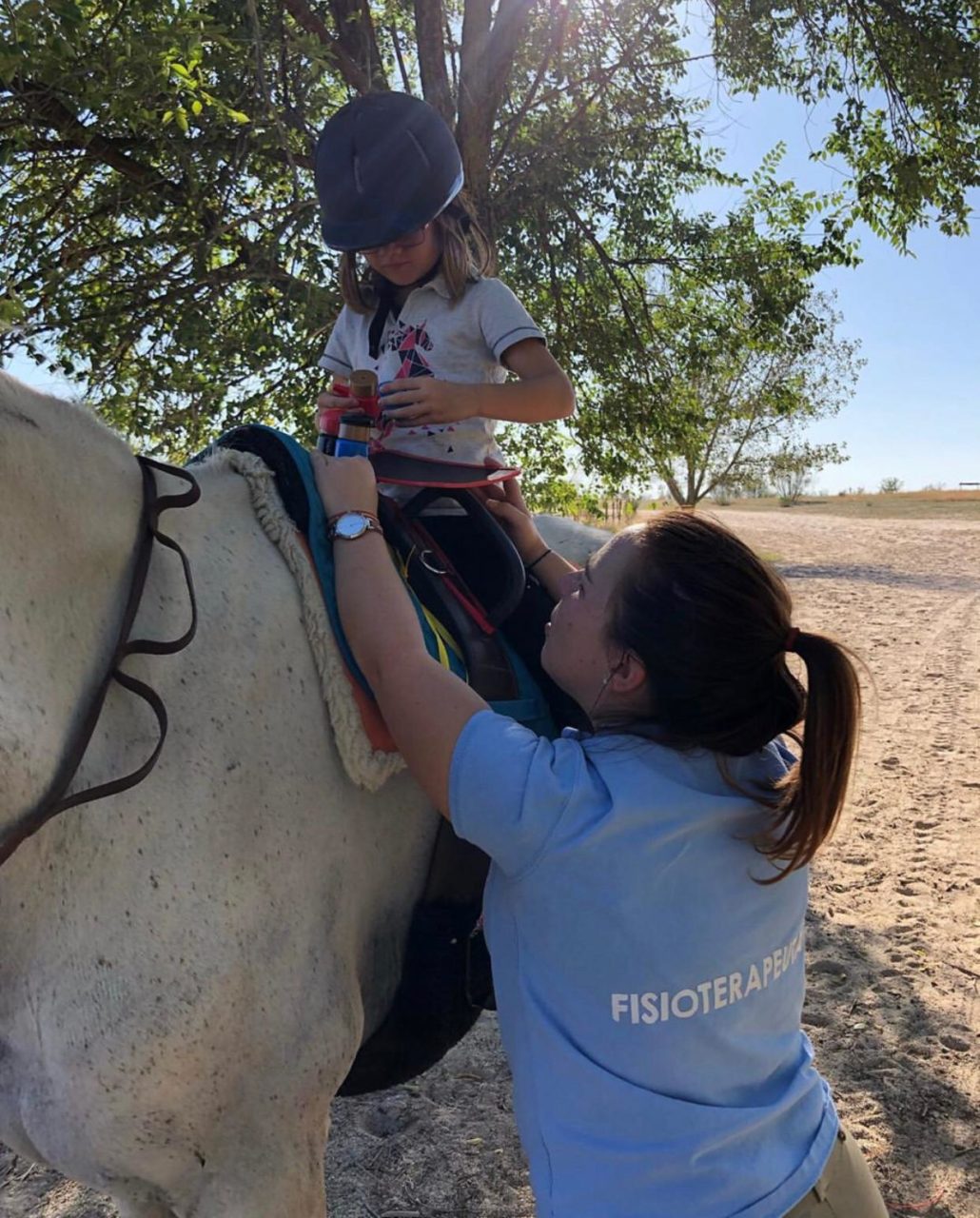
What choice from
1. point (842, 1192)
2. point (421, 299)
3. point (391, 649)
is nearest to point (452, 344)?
point (421, 299)

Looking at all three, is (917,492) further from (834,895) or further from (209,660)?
(209,660)

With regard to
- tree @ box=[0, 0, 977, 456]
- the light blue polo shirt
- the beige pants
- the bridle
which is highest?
tree @ box=[0, 0, 977, 456]

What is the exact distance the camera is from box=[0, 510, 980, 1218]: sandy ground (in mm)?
2738

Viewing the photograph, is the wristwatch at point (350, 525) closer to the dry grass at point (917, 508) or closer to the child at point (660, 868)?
the child at point (660, 868)

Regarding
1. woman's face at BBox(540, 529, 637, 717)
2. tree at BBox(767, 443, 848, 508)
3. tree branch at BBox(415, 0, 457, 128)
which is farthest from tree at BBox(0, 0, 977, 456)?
tree at BBox(767, 443, 848, 508)

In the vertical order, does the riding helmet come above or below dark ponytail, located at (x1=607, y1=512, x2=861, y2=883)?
above

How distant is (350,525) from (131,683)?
0.47 meters

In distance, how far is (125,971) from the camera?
1.26 meters

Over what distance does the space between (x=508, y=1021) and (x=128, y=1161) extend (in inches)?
22.4

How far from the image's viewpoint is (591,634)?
1419 millimetres

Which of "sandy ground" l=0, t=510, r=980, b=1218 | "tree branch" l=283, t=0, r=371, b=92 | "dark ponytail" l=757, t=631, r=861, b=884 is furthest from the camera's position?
"tree branch" l=283, t=0, r=371, b=92

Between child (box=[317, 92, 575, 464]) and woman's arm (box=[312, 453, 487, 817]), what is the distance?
21 centimetres

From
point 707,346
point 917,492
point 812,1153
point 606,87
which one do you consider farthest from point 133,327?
point 917,492

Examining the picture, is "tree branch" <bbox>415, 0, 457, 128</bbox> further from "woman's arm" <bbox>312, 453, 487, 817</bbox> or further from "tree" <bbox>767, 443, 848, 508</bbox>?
"tree" <bbox>767, 443, 848, 508</bbox>
